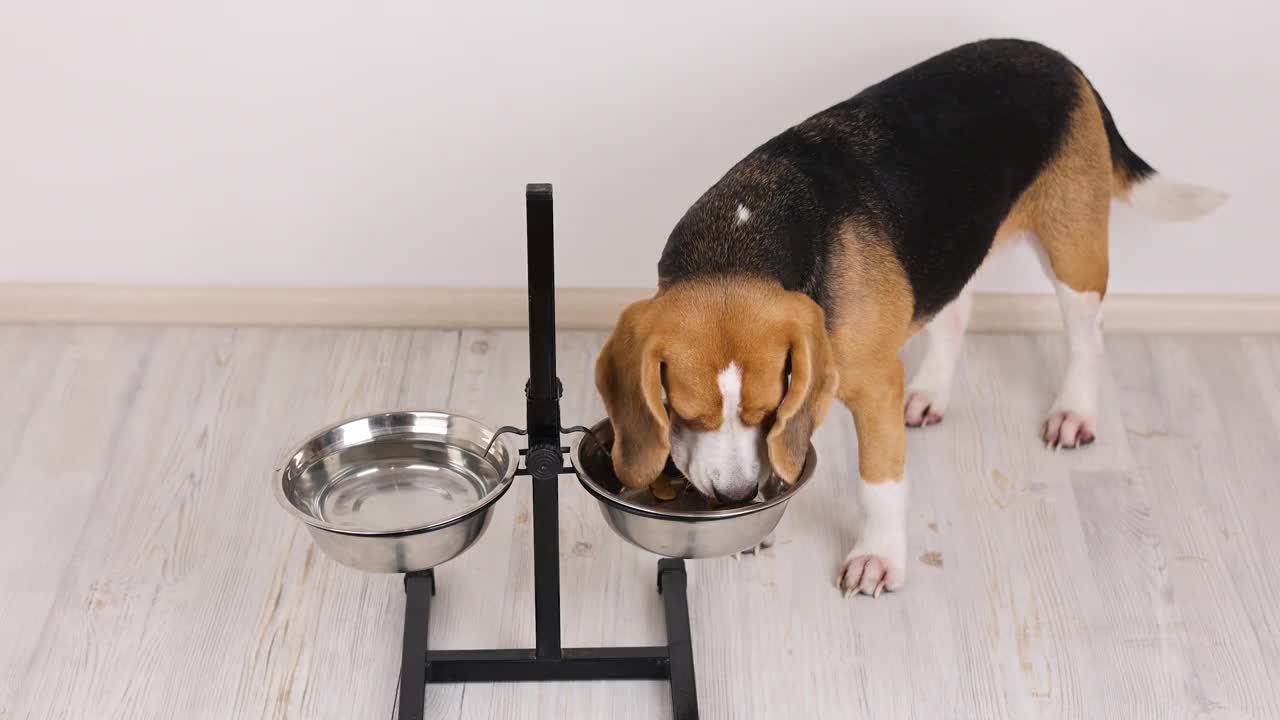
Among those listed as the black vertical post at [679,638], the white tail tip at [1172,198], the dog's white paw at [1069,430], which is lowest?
the dog's white paw at [1069,430]

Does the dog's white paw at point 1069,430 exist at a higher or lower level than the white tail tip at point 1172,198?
lower

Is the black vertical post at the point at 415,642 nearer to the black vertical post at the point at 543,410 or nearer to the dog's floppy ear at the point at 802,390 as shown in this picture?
the black vertical post at the point at 543,410

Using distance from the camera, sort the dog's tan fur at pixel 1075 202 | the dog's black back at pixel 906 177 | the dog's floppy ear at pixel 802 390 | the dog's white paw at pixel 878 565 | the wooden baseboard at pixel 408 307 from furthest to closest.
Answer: the wooden baseboard at pixel 408 307 → the dog's tan fur at pixel 1075 202 → the dog's white paw at pixel 878 565 → the dog's black back at pixel 906 177 → the dog's floppy ear at pixel 802 390

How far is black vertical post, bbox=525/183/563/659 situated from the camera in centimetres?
257

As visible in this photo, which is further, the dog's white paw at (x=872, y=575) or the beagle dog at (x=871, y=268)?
the dog's white paw at (x=872, y=575)

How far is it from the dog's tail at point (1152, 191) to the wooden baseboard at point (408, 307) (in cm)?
53

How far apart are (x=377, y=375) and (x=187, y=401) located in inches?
21.4

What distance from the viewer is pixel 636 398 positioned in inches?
106

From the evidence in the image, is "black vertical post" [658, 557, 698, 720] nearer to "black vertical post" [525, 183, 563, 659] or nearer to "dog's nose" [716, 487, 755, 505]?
"black vertical post" [525, 183, 563, 659]

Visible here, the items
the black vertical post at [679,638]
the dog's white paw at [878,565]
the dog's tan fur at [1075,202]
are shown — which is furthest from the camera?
the dog's tan fur at [1075,202]

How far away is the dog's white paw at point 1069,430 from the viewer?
3910 millimetres

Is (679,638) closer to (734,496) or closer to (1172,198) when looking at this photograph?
(734,496)

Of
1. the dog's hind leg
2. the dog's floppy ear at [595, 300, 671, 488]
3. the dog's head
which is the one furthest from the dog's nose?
the dog's hind leg

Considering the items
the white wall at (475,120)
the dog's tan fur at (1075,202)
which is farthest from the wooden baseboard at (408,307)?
the dog's tan fur at (1075,202)
